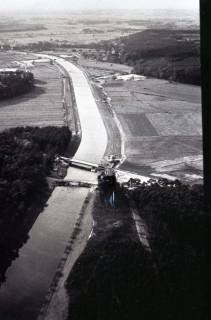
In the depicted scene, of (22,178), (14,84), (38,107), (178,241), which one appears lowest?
(178,241)

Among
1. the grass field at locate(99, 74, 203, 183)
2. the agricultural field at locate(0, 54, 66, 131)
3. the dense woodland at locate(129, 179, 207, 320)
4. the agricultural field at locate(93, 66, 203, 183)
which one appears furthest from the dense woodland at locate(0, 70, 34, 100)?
the dense woodland at locate(129, 179, 207, 320)

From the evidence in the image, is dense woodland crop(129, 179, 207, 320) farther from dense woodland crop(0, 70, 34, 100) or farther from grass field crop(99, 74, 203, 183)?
dense woodland crop(0, 70, 34, 100)

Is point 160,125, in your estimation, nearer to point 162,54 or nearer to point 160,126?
point 160,126

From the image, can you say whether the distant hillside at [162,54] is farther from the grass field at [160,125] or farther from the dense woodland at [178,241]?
the dense woodland at [178,241]

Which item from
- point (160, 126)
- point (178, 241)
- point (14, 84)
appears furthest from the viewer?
point (14, 84)

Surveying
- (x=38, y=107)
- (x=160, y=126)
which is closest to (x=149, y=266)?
(x=160, y=126)

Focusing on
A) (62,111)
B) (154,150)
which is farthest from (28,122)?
(154,150)

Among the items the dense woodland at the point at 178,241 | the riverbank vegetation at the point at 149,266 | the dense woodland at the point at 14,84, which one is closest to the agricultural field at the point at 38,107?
the dense woodland at the point at 14,84
